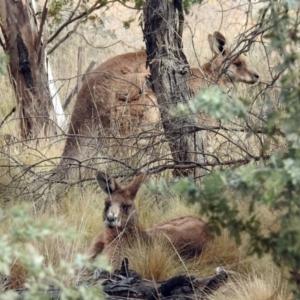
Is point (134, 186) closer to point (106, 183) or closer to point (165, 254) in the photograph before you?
point (106, 183)

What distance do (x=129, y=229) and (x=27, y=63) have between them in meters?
4.15

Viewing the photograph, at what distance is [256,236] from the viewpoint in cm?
359

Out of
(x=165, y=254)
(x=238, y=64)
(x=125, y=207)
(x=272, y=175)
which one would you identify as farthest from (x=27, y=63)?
(x=272, y=175)

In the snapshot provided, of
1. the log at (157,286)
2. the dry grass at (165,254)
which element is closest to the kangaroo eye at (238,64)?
the dry grass at (165,254)

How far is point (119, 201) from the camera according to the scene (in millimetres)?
6410

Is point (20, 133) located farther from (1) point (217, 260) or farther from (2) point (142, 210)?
(1) point (217, 260)

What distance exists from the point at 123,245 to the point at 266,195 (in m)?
3.05

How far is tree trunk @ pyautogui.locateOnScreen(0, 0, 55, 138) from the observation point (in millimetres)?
9852

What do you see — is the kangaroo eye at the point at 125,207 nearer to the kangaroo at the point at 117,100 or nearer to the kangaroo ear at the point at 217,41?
the kangaroo at the point at 117,100

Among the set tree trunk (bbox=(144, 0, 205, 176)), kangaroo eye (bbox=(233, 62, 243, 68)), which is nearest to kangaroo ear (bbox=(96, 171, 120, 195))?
tree trunk (bbox=(144, 0, 205, 176))

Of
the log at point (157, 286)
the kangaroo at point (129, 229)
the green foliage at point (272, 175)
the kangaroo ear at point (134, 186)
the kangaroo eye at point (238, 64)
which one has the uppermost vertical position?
the kangaroo eye at point (238, 64)

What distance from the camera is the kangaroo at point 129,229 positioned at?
6.16m

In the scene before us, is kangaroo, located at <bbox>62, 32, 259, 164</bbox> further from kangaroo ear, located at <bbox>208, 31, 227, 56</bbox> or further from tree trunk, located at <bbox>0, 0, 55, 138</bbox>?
tree trunk, located at <bbox>0, 0, 55, 138</bbox>

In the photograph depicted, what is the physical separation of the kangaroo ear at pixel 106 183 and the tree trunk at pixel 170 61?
1018 millimetres
